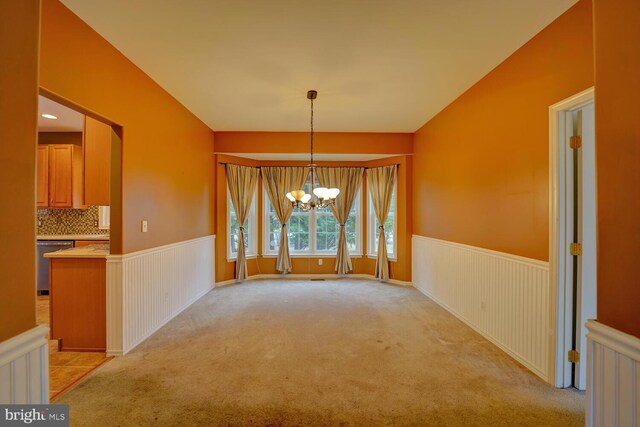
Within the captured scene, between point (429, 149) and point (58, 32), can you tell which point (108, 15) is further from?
point (429, 149)

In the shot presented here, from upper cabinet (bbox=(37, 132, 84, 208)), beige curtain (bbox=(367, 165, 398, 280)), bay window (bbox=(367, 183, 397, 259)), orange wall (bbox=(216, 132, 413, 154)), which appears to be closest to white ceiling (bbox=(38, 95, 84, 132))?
upper cabinet (bbox=(37, 132, 84, 208))

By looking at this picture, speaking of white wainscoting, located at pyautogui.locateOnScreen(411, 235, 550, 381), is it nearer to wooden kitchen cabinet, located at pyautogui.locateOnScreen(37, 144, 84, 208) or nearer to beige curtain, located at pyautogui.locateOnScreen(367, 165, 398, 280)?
beige curtain, located at pyautogui.locateOnScreen(367, 165, 398, 280)

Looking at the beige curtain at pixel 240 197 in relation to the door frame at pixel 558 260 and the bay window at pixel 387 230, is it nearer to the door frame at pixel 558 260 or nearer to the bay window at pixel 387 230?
the bay window at pixel 387 230

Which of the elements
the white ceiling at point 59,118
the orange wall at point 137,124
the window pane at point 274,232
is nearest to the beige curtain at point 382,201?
the window pane at point 274,232

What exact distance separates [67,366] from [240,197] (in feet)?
11.5

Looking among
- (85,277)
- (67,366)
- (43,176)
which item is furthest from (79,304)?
(43,176)

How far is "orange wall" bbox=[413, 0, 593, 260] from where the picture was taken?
2.11 meters

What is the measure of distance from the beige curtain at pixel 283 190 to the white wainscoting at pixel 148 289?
1748mm

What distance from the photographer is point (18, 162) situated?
103 cm

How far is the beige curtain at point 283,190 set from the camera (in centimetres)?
580

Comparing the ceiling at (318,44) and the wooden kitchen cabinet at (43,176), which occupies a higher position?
the ceiling at (318,44)

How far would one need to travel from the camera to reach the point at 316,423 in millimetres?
1804

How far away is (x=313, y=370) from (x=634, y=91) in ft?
8.42

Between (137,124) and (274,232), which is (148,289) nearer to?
(137,124)
